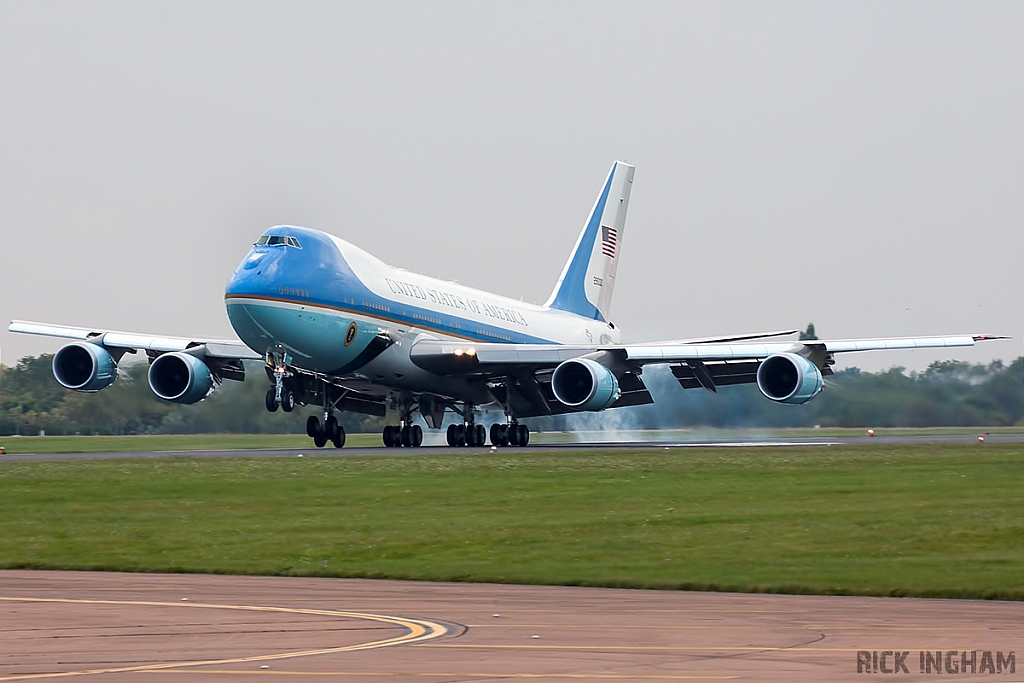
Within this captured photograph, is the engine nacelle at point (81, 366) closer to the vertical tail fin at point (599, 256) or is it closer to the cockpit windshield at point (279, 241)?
the cockpit windshield at point (279, 241)

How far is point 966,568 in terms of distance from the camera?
1845 cm

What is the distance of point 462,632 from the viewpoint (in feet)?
41.1

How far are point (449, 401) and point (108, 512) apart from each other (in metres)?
24.7

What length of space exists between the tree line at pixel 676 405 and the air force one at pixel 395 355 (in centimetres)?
219

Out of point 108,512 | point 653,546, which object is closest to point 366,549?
point 653,546

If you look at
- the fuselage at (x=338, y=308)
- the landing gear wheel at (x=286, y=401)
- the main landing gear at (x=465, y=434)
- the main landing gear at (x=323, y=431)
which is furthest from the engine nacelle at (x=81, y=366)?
the main landing gear at (x=465, y=434)

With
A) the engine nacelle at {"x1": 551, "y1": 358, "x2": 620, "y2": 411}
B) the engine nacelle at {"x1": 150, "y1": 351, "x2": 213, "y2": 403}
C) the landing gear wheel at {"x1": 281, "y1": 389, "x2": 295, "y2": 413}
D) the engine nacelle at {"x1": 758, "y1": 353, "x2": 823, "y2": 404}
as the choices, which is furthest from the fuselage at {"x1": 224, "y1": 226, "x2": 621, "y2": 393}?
the engine nacelle at {"x1": 758, "y1": 353, "x2": 823, "y2": 404}

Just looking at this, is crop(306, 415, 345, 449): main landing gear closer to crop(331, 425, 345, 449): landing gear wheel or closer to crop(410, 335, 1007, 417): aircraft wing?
crop(331, 425, 345, 449): landing gear wheel

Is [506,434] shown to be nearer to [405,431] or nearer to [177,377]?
[405,431]

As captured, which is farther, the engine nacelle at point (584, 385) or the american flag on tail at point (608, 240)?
the american flag on tail at point (608, 240)

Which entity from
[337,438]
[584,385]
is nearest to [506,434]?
[584,385]

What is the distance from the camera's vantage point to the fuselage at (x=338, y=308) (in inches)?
1586

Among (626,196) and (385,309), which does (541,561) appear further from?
(626,196)

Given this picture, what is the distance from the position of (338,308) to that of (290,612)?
92.4 feet
